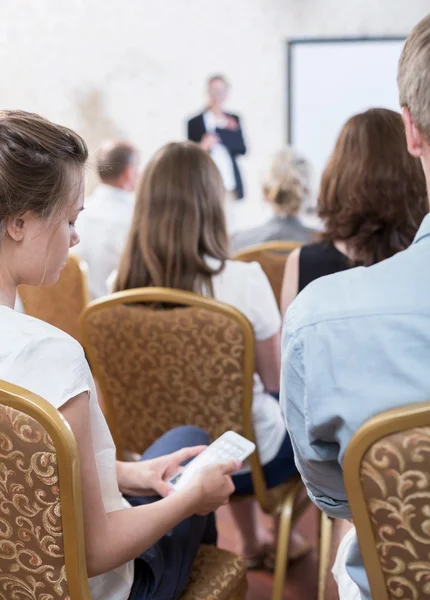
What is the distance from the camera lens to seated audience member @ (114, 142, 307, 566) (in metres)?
1.75

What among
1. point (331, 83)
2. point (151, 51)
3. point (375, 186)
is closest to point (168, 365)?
point (375, 186)

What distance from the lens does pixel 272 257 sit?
2.39 metres

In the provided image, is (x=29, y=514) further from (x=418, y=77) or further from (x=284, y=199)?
(x=284, y=199)

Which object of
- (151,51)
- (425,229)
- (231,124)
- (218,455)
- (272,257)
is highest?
(425,229)

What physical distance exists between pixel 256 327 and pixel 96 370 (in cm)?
40

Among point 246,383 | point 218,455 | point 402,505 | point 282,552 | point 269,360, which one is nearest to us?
point 402,505

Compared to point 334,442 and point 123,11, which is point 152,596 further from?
point 123,11

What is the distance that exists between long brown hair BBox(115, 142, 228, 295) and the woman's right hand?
0.65 m

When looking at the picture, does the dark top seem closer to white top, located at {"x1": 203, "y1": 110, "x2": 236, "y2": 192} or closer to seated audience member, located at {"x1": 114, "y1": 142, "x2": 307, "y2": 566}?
seated audience member, located at {"x1": 114, "y1": 142, "x2": 307, "y2": 566}

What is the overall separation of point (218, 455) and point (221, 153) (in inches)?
187

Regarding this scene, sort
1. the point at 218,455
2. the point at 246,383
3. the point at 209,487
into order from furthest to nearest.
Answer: the point at 246,383 < the point at 218,455 < the point at 209,487

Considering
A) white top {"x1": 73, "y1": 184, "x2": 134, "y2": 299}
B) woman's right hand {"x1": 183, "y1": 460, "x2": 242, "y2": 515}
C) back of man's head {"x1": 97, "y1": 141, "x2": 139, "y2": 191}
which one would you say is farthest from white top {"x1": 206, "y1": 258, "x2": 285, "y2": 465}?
back of man's head {"x1": 97, "y1": 141, "x2": 139, "y2": 191}

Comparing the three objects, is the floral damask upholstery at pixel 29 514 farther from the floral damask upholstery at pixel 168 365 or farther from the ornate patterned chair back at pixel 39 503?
the floral damask upholstery at pixel 168 365

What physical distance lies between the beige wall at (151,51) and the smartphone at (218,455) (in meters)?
4.73
